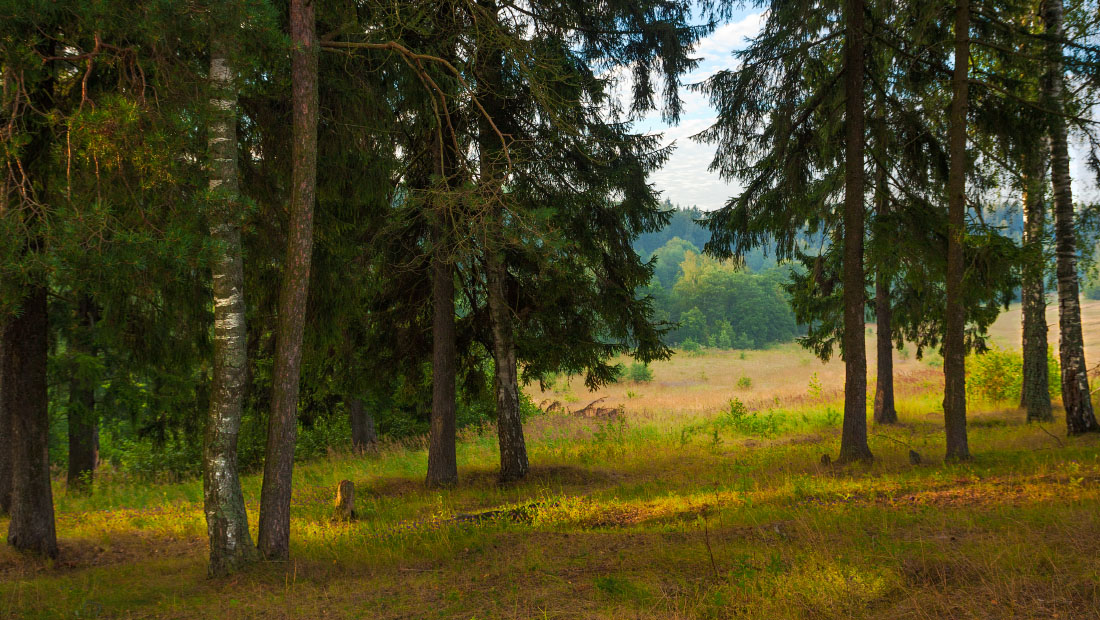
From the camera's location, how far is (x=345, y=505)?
30.3 ft

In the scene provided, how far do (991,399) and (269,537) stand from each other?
20.3 m

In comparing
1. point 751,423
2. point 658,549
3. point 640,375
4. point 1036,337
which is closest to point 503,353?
point 658,549

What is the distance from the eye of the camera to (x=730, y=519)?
743cm

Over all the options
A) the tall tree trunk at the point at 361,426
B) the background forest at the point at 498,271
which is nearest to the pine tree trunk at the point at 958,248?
the background forest at the point at 498,271

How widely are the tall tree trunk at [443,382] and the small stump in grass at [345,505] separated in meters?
2.22

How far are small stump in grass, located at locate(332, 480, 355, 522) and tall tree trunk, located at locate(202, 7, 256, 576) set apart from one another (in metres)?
2.86

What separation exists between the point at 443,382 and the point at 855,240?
7605 millimetres

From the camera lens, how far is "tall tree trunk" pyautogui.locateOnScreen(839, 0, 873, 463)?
33.7 ft

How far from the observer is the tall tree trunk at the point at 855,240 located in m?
10.3

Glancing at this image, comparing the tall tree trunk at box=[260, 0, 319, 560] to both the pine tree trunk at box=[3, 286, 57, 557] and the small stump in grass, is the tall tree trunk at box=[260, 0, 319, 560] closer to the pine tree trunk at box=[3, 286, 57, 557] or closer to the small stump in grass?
the small stump in grass

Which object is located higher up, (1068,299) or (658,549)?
(1068,299)

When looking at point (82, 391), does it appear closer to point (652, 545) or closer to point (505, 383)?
point (505, 383)

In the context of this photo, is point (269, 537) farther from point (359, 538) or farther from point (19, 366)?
point (19, 366)

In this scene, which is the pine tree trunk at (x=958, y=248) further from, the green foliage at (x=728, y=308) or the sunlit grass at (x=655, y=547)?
the green foliage at (x=728, y=308)
